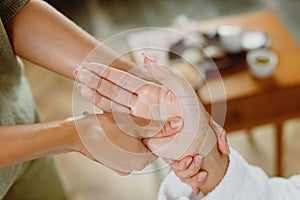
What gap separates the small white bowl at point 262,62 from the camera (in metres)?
1.70

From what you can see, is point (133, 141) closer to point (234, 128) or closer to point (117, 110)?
point (117, 110)

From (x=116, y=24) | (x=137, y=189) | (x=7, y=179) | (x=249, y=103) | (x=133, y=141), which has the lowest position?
(x=137, y=189)

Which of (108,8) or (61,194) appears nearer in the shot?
(61,194)

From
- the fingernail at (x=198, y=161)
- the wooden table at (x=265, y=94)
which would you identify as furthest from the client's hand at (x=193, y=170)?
the wooden table at (x=265, y=94)

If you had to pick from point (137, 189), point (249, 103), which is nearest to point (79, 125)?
point (249, 103)

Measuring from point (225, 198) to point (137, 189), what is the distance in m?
1.07

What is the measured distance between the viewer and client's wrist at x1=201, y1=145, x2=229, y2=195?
3.18ft

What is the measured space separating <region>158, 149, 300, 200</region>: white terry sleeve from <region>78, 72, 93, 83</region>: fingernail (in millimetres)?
241

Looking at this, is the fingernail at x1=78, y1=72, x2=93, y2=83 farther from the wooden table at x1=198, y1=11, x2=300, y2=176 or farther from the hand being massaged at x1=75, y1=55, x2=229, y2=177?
the wooden table at x1=198, y1=11, x2=300, y2=176

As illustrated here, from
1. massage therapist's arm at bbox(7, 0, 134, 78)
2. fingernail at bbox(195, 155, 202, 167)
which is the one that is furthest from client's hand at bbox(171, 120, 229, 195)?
massage therapist's arm at bbox(7, 0, 134, 78)

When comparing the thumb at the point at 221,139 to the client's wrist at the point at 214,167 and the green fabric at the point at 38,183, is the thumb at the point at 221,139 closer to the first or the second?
the client's wrist at the point at 214,167

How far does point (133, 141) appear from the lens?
96 centimetres

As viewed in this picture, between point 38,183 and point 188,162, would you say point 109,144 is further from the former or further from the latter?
point 38,183

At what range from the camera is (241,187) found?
37.5 inches
